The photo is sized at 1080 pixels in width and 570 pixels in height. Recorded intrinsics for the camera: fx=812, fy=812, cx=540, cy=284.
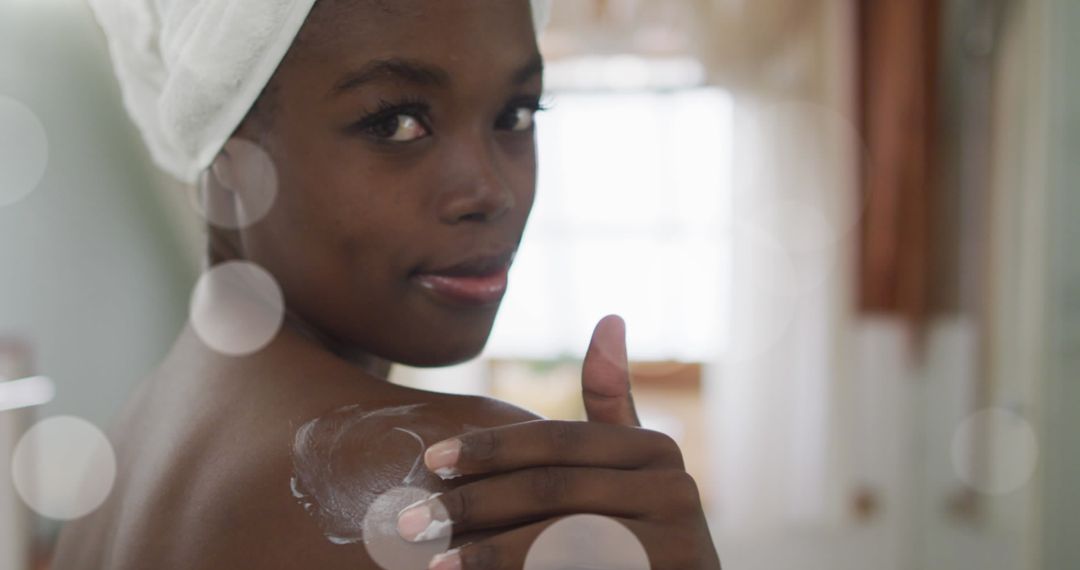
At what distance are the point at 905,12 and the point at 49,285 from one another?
279 centimetres

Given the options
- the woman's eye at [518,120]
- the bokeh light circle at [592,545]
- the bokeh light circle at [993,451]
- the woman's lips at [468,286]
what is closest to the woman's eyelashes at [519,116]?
the woman's eye at [518,120]

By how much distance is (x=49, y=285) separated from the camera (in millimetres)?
2314

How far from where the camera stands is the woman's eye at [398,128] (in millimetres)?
592

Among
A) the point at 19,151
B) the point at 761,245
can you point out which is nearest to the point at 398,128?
the point at 19,151

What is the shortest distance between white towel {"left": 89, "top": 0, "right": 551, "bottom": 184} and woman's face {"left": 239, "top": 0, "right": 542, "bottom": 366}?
2 cm

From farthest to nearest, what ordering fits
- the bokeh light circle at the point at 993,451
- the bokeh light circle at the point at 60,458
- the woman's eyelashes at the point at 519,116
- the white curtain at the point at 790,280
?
1. the white curtain at the point at 790,280
2. the bokeh light circle at the point at 60,458
3. the bokeh light circle at the point at 993,451
4. the woman's eyelashes at the point at 519,116

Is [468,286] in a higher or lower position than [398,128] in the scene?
lower

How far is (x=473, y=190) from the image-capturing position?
0.60 metres

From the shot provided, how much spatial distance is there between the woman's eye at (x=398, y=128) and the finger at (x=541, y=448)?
0.78 feet

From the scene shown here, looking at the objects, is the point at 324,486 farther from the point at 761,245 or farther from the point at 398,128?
the point at 761,245

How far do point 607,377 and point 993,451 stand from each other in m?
2.42

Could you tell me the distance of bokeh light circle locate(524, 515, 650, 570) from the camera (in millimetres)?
467

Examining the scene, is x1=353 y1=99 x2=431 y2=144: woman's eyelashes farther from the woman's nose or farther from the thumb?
the thumb

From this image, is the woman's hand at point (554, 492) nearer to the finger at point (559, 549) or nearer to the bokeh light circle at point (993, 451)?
the finger at point (559, 549)
